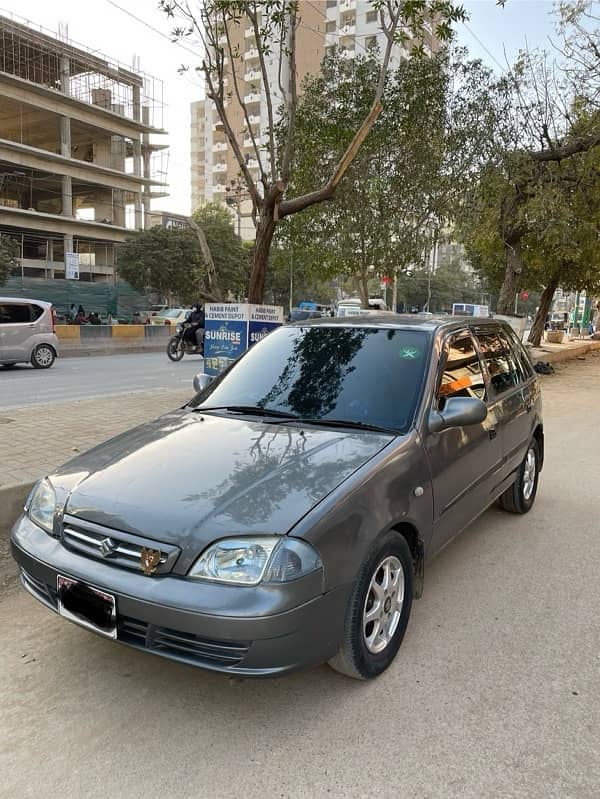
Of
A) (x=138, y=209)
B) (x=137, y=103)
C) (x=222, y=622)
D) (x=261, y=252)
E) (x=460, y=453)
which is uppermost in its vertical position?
(x=137, y=103)

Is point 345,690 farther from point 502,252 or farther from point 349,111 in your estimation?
point 502,252

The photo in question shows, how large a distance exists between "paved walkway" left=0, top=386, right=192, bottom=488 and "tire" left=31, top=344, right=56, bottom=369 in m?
5.96

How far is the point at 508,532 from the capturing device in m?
4.76

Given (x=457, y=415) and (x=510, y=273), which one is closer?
(x=457, y=415)

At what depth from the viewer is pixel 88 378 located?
1337 cm

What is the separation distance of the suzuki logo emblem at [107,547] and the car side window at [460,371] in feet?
6.23

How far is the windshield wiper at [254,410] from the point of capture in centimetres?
344

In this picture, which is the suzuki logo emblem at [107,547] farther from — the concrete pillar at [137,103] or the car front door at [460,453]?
the concrete pillar at [137,103]

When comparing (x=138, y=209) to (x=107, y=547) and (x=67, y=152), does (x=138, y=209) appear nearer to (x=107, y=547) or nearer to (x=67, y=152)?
(x=67, y=152)

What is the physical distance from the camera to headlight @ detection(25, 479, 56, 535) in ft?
9.31

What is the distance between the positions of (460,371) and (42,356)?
13.4m

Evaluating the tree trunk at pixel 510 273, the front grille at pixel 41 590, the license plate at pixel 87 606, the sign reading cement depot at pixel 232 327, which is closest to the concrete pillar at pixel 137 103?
the tree trunk at pixel 510 273

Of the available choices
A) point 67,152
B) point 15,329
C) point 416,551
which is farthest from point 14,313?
point 67,152

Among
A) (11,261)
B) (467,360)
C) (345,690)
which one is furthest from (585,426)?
(11,261)
